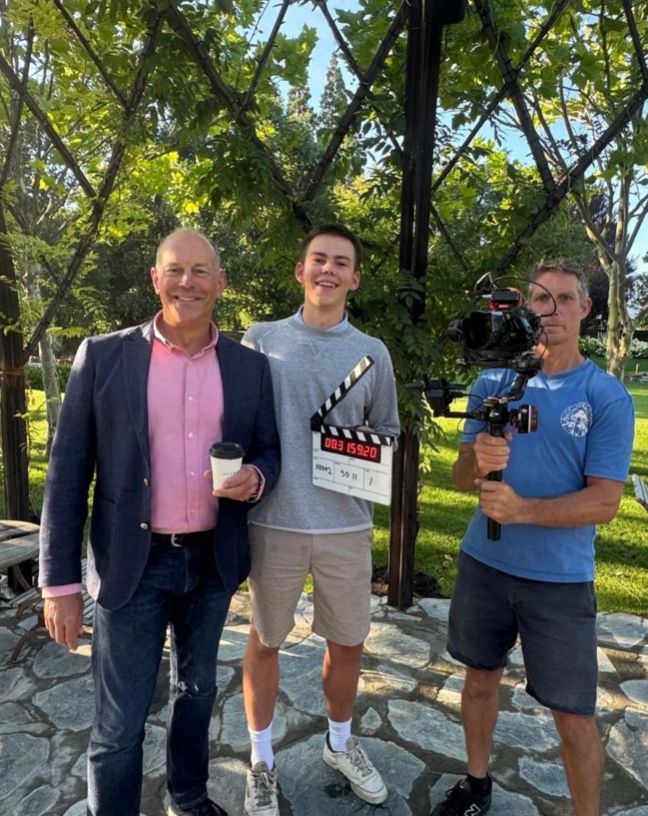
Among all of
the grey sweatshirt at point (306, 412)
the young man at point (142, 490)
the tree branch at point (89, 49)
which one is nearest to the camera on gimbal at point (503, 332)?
the grey sweatshirt at point (306, 412)

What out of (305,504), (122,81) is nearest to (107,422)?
(305,504)

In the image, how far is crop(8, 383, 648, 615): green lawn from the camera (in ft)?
14.5

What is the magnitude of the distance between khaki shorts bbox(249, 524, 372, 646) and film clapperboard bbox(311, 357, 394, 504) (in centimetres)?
24

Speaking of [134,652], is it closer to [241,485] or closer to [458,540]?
[241,485]

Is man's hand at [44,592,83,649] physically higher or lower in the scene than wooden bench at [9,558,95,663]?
higher

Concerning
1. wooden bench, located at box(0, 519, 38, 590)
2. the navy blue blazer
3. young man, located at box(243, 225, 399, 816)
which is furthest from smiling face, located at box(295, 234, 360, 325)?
wooden bench, located at box(0, 519, 38, 590)

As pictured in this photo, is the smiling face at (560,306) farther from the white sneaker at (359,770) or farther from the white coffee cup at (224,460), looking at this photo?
the white sneaker at (359,770)

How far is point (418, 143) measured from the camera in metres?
3.29

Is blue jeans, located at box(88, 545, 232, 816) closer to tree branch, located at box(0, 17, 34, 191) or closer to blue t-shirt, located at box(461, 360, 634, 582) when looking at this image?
blue t-shirt, located at box(461, 360, 634, 582)

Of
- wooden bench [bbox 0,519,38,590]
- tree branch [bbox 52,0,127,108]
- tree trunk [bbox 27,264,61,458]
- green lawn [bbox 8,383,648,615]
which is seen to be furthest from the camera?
tree trunk [bbox 27,264,61,458]

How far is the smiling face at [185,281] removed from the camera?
1.94 metres

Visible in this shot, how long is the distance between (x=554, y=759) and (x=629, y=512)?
14.9ft

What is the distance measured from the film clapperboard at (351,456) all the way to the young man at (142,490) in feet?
0.72

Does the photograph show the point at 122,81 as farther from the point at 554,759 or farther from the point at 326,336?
the point at 554,759
